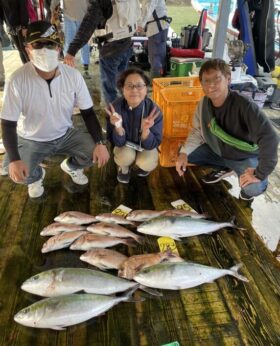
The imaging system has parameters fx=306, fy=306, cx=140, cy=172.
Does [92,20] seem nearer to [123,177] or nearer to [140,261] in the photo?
[123,177]

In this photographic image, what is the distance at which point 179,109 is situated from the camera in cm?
292

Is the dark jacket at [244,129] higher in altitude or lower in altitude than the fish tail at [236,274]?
higher

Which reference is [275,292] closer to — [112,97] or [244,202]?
[244,202]

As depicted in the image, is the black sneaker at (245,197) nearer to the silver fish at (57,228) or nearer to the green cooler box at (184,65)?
the silver fish at (57,228)

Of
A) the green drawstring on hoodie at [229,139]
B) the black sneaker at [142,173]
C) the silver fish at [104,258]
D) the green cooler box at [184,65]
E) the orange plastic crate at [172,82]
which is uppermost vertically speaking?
the orange plastic crate at [172,82]

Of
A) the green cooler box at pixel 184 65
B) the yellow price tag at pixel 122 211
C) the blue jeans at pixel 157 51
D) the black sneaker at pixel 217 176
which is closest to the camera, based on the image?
the yellow price tag at pixel 122 211

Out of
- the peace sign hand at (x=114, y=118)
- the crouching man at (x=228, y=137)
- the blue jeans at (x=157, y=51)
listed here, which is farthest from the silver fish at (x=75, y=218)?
the blue jeans at (x=157, y=51)

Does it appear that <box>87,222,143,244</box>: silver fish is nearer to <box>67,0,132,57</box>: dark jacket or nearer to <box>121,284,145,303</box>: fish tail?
<box>121,284,145,303</box>: fish tail

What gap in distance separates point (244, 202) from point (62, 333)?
1746 mm

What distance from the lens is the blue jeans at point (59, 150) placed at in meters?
2.46

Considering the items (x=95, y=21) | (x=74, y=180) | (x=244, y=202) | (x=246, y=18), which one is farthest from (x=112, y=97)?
(x=246, y=18)

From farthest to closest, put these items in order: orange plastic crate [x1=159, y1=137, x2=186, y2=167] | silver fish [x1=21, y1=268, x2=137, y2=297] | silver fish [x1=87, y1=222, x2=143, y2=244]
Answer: orange plastic crate [x1=159, y1=137, x2=186, y2=167] → silver fish [x1=87, y1=222, x2=143, y2=244] → silver fish [x1=21, y1=268, x2=137, y2=297]

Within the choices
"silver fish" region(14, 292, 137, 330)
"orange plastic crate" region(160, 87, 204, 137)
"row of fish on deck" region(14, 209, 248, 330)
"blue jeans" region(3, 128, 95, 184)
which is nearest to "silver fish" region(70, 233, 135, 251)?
"row of fish on deck" region(14, 209, 248, 330)

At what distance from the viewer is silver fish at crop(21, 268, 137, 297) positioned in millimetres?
1670
